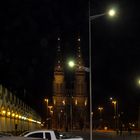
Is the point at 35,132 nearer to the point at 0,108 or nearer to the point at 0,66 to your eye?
the point at 0,108

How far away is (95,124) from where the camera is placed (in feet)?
561

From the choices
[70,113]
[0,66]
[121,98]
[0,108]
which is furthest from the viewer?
[70,113]

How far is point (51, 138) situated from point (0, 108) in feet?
116

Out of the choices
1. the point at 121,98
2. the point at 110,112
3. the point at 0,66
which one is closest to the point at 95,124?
the point at 110,112

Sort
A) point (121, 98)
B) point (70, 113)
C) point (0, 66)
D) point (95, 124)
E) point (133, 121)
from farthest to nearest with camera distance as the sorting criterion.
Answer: point (70, 113)
point (95, 124)
point (121, 98)
point (133, 121)
point (0, 66)

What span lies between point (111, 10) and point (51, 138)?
8159 mm

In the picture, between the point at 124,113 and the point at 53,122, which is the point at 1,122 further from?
the point at 53,122

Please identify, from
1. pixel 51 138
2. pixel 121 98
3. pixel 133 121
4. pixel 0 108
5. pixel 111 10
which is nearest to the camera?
pixel 51 138

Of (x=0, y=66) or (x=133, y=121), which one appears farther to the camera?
(x=133, y=121)

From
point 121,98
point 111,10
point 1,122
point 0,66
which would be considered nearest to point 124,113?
point 121,98

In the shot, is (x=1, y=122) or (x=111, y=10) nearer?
(x=111, y=10)

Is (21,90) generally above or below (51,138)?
above

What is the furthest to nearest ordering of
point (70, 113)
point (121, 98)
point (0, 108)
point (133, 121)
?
point (70, 113)
point (121, 98)
point (133, 121)
point (0, 108)

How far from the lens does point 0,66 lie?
84500 millimetres
